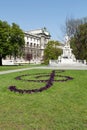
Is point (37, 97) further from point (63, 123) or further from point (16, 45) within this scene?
point (16, 45)

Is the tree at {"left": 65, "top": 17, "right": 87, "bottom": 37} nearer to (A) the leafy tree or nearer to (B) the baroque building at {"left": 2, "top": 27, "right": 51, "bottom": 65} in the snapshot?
(A) the leafy tree

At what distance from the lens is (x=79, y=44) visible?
63344 millimetres

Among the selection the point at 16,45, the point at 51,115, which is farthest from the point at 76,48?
the point at 51,115

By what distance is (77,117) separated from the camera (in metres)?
8.09

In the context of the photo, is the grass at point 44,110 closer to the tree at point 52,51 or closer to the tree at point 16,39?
the tree at point 16,39

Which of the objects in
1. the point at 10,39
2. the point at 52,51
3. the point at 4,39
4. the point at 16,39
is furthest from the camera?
the point at 52,51

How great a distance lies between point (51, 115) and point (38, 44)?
14440 cm

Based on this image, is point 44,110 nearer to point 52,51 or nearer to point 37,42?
point 52,51

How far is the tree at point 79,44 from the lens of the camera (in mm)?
61531

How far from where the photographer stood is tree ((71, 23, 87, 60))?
61531 millimetres

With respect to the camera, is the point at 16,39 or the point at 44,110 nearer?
the point at 44,110

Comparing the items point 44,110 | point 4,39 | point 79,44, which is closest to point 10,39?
point 4,39

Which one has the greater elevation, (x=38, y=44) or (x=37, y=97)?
(x=38, y=44)

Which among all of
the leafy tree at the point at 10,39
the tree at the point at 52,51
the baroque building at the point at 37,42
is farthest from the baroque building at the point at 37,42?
the leafy tree at the point at 10,39
